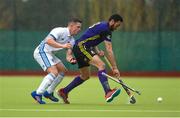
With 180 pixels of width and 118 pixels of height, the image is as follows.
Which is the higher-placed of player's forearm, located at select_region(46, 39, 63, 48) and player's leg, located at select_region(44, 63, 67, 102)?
player's forearm, located at select_region(46, 39, 63, 48)

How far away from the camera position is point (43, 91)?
42.0 ft

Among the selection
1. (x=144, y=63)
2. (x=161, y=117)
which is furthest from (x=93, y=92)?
(x=144, y=63)

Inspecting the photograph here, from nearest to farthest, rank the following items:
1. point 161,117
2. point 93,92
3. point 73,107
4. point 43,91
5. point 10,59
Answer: point 161,117, point 73,107, point 43,91, point 93,92, point 10,59

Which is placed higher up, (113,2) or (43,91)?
(43,91)

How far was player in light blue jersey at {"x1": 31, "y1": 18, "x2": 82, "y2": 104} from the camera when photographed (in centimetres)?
1281

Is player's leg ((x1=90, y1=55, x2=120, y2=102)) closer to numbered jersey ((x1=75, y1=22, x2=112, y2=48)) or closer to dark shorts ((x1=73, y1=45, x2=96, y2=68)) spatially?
dark shorts ((x1=73, y1=45, x2=96, y2=68))

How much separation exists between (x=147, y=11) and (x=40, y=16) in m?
3.75

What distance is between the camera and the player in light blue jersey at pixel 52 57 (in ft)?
42.0

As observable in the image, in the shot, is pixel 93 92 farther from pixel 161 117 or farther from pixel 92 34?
pixel 161 117

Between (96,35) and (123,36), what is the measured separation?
14.4 meters

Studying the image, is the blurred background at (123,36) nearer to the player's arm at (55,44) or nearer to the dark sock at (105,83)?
the player's arm at (55,44)

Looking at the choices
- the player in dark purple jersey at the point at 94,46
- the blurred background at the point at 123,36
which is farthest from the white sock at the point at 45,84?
the blurred background at the point at 123,36

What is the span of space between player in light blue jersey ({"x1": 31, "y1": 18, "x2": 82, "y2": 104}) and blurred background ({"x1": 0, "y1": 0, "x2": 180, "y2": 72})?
1345 cm

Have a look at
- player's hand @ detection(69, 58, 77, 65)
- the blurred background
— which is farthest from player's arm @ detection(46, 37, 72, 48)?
the blurred background
